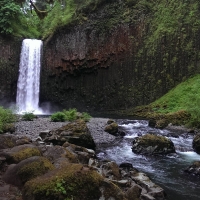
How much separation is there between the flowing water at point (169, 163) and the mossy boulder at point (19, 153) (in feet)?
11.9

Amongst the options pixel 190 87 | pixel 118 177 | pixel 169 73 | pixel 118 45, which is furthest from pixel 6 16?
pixel 118 177

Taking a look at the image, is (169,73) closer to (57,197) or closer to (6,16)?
(6,16)

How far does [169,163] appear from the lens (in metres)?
10.8

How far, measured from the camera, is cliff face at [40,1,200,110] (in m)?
29.3

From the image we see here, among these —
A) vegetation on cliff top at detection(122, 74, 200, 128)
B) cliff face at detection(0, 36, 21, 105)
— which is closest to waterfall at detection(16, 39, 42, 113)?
cliff face at detection(0, 36, 21, 105)

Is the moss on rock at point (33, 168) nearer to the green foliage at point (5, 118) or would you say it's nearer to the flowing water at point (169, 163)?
the flowing water at point (169, 163)

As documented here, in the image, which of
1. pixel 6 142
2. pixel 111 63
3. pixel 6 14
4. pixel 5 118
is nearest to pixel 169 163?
pixel 6 142

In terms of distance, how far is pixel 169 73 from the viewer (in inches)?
1151

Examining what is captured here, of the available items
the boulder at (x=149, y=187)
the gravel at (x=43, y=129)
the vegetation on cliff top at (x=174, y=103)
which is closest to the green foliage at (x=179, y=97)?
the vegetation on cliff top at (x=174, y=103)

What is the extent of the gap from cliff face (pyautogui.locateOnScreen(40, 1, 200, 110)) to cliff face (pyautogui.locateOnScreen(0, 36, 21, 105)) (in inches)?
127

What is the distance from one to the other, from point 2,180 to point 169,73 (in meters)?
25.3

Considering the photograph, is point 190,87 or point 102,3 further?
point 102,3

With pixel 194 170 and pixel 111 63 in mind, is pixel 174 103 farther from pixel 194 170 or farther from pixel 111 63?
pixel 194 170

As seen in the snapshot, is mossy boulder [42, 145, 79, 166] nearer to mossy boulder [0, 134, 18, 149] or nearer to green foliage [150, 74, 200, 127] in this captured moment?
A: mossy boulder [0, 134, 18, 149]
